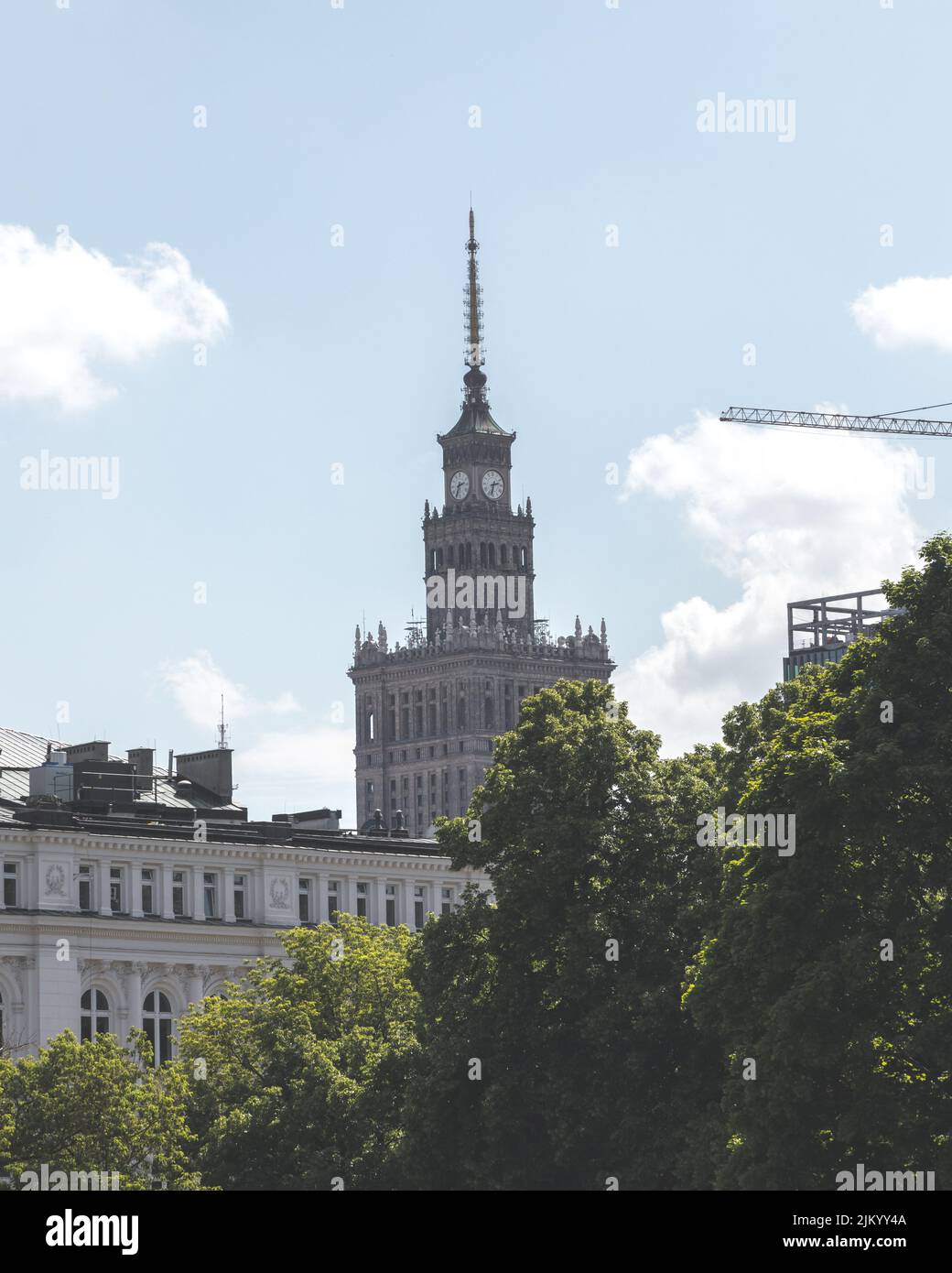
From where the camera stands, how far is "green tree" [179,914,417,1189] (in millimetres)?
87938

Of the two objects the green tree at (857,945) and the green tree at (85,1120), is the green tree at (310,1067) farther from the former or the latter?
the green tree at (857,945)

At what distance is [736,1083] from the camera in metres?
69.4

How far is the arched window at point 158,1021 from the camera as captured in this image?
12431 centimetres

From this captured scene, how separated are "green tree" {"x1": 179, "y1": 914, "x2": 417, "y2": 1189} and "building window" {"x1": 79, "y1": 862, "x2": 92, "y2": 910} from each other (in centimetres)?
1998

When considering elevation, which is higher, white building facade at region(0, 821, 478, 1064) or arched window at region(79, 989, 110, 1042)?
white building facade at region(0, 821, 478, 1064)

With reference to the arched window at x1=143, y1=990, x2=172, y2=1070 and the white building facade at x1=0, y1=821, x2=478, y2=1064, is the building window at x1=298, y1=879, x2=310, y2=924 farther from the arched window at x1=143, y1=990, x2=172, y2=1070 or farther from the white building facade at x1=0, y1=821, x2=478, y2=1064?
the arched window at x1=143, y1=990, x2=172, y2=1070

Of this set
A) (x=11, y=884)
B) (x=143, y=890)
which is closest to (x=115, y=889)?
(x=143, y=890)

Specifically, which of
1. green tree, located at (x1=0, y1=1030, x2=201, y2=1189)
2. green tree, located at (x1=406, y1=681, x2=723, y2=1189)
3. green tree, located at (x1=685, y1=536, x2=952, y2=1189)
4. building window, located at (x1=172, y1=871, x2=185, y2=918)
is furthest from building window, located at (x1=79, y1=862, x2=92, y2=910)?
green tree, located at (x1=685, y1=536, x2=952, y2=1189)

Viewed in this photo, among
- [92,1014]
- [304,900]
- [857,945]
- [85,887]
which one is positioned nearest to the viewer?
[857,945]

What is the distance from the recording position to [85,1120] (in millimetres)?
85438

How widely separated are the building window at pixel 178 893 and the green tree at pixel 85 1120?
38395 mm

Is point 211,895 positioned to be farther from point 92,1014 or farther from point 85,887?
point 92,1014

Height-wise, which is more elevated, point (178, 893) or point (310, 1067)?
point (178, 893)

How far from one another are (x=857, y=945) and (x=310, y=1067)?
3071 centimetres
